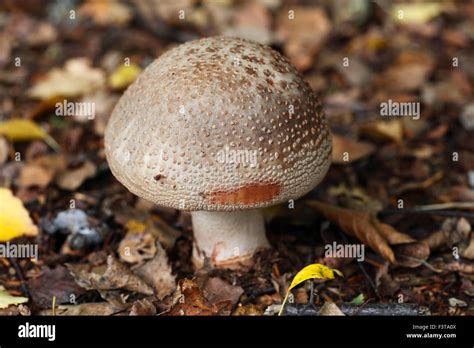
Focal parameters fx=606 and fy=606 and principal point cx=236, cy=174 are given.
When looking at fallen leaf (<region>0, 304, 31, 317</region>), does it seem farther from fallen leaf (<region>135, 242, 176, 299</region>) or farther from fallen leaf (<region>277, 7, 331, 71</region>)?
fallen leaf (<region>277, 7, 331, 71</region>)

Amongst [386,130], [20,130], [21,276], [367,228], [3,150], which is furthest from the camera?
[386,130]

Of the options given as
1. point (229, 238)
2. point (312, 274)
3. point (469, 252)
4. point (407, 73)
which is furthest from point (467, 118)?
A: point (312, 274)

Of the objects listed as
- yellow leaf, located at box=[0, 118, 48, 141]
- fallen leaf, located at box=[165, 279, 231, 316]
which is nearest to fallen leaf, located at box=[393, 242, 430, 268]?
fallen leaf, located at box=[165, 279, 231, 316]

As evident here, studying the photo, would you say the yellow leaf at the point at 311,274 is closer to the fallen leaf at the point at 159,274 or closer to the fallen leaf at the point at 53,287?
the fallen leaf at the point at 159,274

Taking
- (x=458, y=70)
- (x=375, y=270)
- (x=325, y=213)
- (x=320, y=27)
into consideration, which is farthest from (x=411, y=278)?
(x=320, y=27)

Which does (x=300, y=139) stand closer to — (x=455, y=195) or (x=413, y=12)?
(x=455, y=195)

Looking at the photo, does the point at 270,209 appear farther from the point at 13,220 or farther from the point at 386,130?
the point at 13,220
